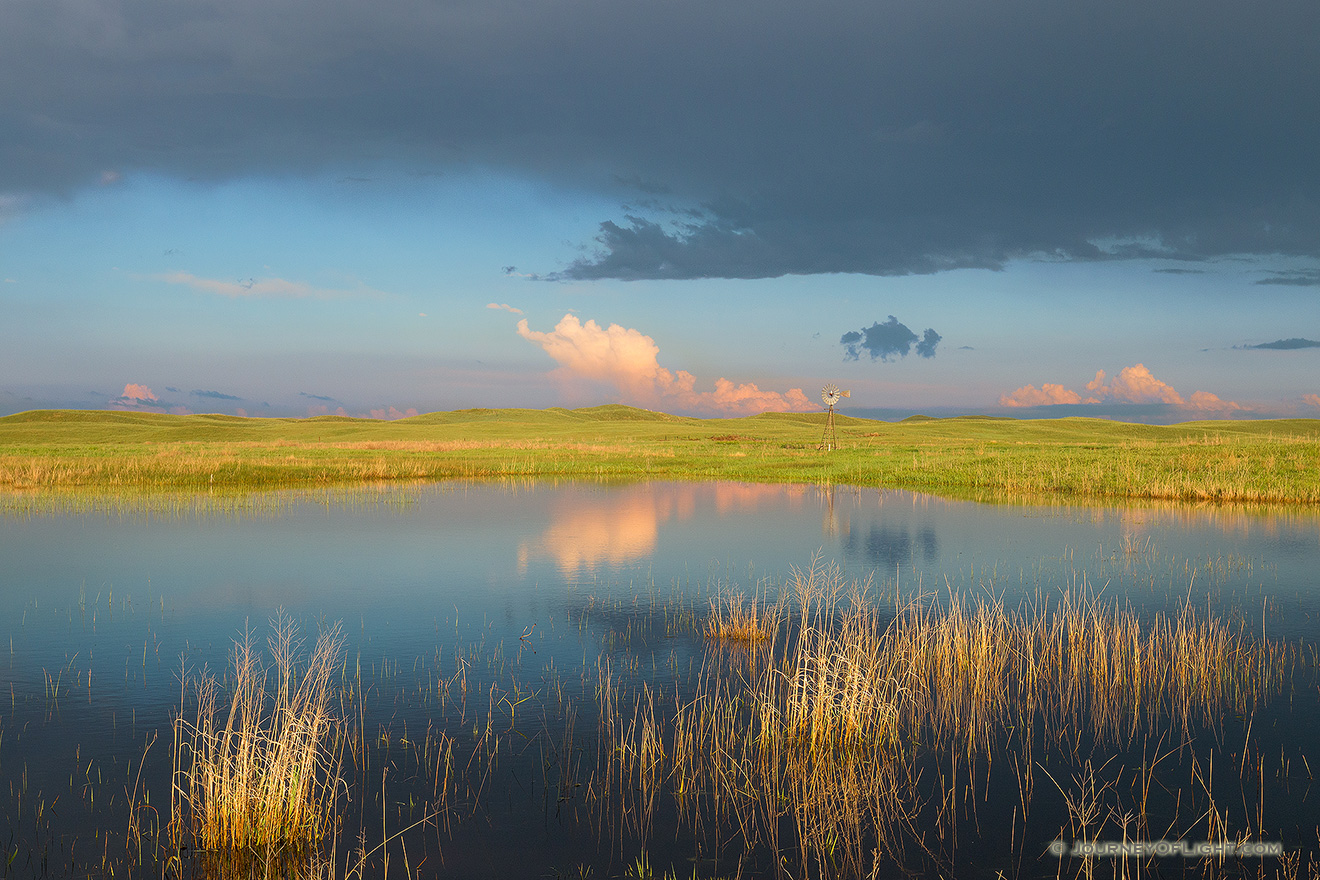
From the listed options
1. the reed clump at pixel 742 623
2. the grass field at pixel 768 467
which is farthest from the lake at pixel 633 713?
the grass field at pixel 768 467

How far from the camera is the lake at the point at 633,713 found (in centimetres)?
789

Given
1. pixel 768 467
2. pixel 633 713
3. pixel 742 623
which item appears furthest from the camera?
pixel 768 467

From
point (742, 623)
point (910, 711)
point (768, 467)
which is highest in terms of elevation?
point (768, 467)

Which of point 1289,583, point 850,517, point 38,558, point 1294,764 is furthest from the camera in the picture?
point 850,517

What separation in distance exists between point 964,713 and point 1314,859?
12.9 feet

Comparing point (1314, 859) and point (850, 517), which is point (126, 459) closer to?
point (850, 517)

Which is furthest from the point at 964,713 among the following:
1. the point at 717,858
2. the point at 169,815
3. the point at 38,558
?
the point at 38,558

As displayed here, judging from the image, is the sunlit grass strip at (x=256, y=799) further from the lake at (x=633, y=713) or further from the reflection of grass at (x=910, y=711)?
the reflection of grass at (x=910, y=711)

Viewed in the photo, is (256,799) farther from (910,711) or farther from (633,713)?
(910,711)

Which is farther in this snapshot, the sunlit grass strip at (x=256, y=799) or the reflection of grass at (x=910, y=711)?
the reflection of grass at (x=910, y=711)

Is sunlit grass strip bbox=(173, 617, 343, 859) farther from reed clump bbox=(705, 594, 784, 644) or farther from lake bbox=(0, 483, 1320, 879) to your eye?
reed clump bbox=(705, 594, 784, 644)

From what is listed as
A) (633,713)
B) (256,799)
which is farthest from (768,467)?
(256,799)

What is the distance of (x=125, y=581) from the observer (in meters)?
19.2

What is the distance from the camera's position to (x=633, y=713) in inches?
425
